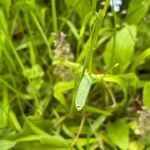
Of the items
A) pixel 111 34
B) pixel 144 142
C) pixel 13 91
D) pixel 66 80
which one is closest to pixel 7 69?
pixel 13 91

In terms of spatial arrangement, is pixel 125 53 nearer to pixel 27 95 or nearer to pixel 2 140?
pixel 27 95

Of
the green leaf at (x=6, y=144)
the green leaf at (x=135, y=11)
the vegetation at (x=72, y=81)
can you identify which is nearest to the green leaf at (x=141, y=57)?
the vegetation at (x=72, y=81)

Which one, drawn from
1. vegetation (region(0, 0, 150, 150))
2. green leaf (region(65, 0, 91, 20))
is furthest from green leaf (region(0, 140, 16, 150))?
green leaf (region(65, 0, 91, 20))

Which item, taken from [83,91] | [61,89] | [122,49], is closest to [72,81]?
[61,89]

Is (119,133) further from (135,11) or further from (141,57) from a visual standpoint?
(135,11)

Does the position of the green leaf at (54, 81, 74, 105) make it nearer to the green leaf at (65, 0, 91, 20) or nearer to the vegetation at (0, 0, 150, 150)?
the vegetation at (0, 0, 150, 150)

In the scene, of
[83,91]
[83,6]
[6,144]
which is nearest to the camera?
[83,91]
